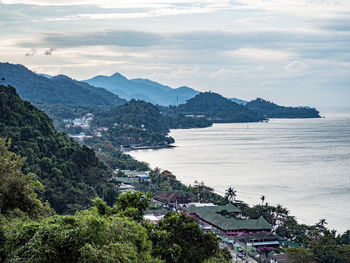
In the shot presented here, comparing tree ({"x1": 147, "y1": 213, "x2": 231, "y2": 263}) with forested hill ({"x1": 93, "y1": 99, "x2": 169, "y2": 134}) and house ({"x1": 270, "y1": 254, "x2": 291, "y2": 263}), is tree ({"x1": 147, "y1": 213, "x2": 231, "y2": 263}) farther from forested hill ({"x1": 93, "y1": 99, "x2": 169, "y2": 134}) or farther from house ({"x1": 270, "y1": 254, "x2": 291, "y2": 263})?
forested hill ({"x1": 93, "y1": 99, "x2": 169, "y2": 134})

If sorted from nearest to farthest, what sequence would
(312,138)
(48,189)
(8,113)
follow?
(48,189)
(8,113)
(312,138)

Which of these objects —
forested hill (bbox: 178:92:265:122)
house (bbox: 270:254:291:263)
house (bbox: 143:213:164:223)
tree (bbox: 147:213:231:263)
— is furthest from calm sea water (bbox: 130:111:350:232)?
forested hill (bbox: 178:92:265:122)

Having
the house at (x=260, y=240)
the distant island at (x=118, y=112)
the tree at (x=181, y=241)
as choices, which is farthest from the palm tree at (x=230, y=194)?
the distant island at (x=118, y=112)

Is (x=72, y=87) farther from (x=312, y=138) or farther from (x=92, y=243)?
(x=92, y=243)

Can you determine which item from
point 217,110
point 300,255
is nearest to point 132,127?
point 217,110

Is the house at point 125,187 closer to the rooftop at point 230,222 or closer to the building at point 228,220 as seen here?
the building at point 228,220

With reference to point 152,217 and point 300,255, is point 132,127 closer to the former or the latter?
point 152,217

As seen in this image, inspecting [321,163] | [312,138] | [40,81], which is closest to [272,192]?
[321,163]
